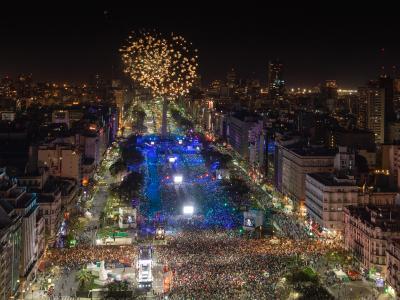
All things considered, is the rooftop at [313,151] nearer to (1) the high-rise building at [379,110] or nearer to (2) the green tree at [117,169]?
(2) the green tree at [117,169]

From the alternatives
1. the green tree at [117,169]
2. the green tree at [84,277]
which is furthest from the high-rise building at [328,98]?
the green tree at [84,277]

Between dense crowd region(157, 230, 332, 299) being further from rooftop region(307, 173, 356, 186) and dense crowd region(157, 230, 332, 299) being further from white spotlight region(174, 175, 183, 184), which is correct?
white spotlight region(174, 175, 183, 184)

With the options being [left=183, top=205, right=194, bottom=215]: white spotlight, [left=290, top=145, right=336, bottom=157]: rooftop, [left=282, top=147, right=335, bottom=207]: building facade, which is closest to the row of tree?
[left=290, top=145, right=336, bottom=157]: rooftop

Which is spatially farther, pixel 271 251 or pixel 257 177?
pixel 257 177

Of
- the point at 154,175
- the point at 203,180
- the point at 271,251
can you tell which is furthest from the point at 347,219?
the point at 154,175

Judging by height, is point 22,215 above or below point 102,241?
above

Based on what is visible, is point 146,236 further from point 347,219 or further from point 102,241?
point 347,219
